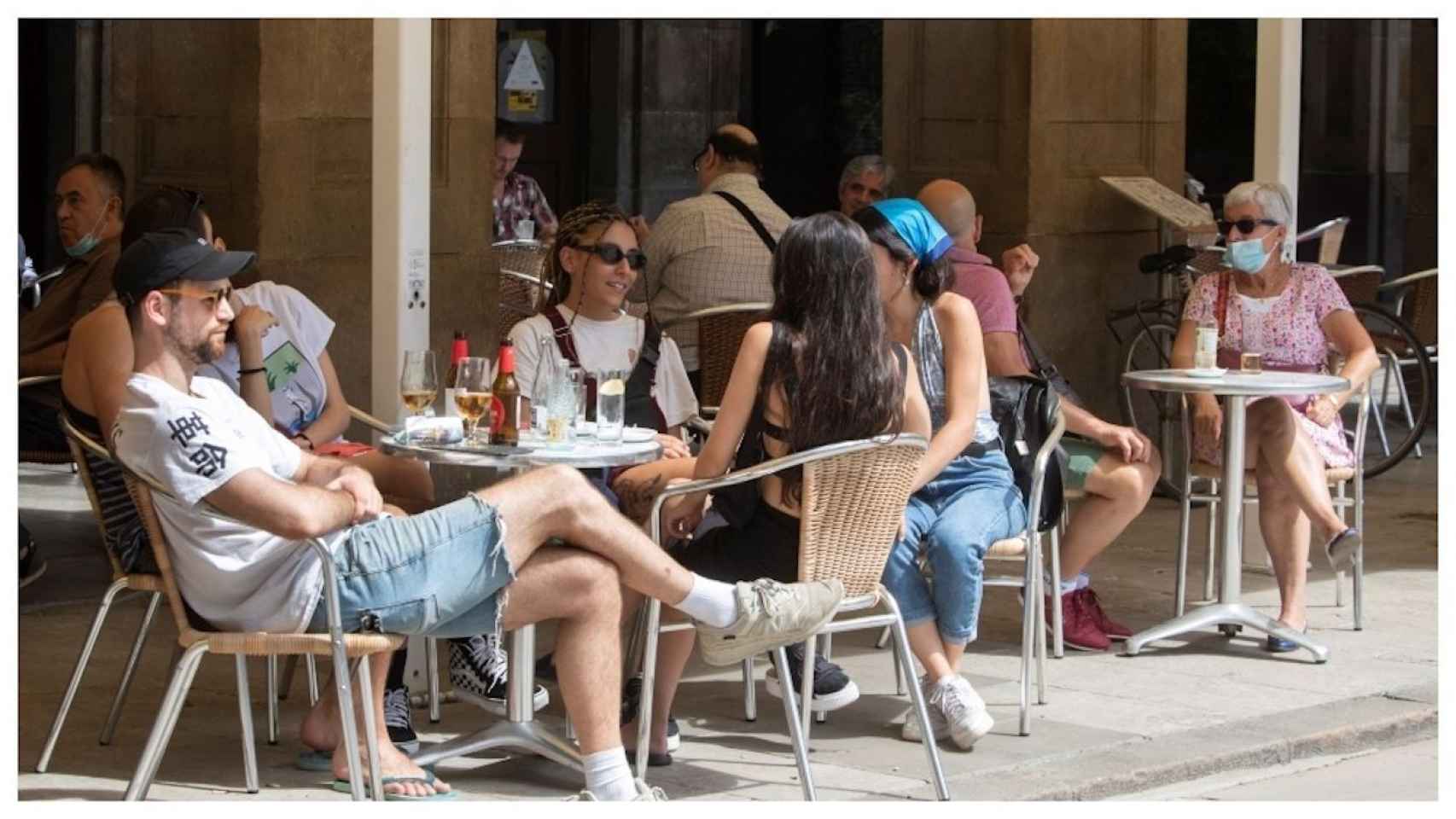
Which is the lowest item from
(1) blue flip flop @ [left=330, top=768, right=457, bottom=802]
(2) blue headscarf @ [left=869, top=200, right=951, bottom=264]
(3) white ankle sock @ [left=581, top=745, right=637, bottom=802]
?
(1) blue flip flop @ [left=330, top=768, right=457, bottom=802]

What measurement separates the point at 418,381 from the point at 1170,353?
13.8ft

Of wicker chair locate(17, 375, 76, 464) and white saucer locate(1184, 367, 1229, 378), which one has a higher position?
white saucer locate(1184, 367, 1229, 378)

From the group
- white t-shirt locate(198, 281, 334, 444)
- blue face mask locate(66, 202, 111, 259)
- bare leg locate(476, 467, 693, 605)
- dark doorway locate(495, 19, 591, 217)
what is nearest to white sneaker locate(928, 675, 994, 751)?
bare leg locate(476, 467, 693, 605)

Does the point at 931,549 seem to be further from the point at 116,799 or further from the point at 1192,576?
the point at 1192,576

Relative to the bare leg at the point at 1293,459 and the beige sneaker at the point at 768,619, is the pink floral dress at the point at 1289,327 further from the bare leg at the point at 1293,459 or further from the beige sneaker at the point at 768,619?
the beige sneaker at the point at 768,619

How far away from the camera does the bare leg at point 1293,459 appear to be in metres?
7.54

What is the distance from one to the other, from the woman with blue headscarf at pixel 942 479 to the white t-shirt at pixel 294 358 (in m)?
1.53

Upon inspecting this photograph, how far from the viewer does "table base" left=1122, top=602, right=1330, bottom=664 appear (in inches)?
291

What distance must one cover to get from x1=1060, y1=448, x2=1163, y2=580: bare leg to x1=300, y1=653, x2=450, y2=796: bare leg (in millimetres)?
2372

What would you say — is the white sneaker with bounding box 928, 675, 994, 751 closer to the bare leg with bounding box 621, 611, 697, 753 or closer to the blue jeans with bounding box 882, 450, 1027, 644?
the blue jeans with bounding box 882, 450, 1027, 644

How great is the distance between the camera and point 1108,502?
7.40 metres

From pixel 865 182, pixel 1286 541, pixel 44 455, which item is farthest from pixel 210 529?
pixel 865 182

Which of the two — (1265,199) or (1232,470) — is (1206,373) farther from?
(1265,199)

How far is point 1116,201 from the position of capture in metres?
10.5
